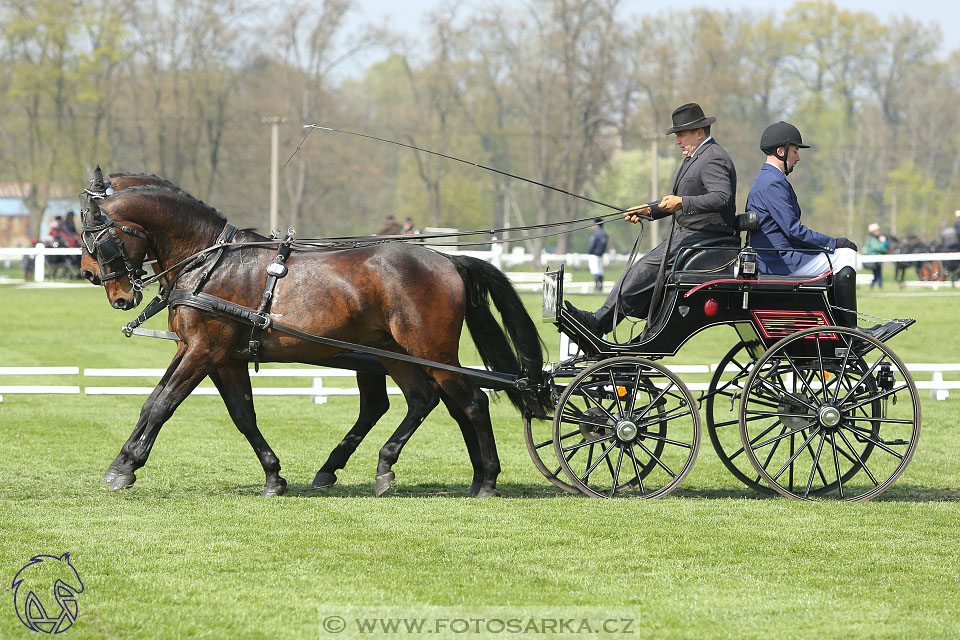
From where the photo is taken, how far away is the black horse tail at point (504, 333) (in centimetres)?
827

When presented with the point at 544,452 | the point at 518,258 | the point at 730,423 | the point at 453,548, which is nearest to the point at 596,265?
the point at 518,258

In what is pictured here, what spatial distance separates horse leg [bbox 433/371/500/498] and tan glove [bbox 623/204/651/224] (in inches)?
61.3

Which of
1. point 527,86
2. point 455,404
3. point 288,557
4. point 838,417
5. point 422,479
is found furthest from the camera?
point 527,86

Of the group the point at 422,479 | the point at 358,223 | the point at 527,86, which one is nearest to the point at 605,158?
the point at 527,86

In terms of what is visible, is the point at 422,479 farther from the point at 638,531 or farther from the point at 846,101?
the point at 846,101

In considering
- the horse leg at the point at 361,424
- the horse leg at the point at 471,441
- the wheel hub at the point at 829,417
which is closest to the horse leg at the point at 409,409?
the horse leg at the point at 471,441

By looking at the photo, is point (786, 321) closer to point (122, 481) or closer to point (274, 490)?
point (274, 490)

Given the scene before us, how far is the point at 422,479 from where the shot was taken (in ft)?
29.2

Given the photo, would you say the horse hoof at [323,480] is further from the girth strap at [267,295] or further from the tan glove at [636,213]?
the tan glove at [636,213]

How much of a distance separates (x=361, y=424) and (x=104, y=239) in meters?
2.21

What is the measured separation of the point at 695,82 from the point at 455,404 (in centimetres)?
5005

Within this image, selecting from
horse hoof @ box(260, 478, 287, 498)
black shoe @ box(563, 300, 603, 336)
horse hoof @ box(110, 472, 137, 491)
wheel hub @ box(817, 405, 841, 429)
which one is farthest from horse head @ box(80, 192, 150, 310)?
wheel hub @ box(817, 405, 841, 429)

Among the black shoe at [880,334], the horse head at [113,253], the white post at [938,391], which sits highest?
the horse head at [113,253]

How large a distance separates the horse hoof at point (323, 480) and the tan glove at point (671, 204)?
2.94 metres
